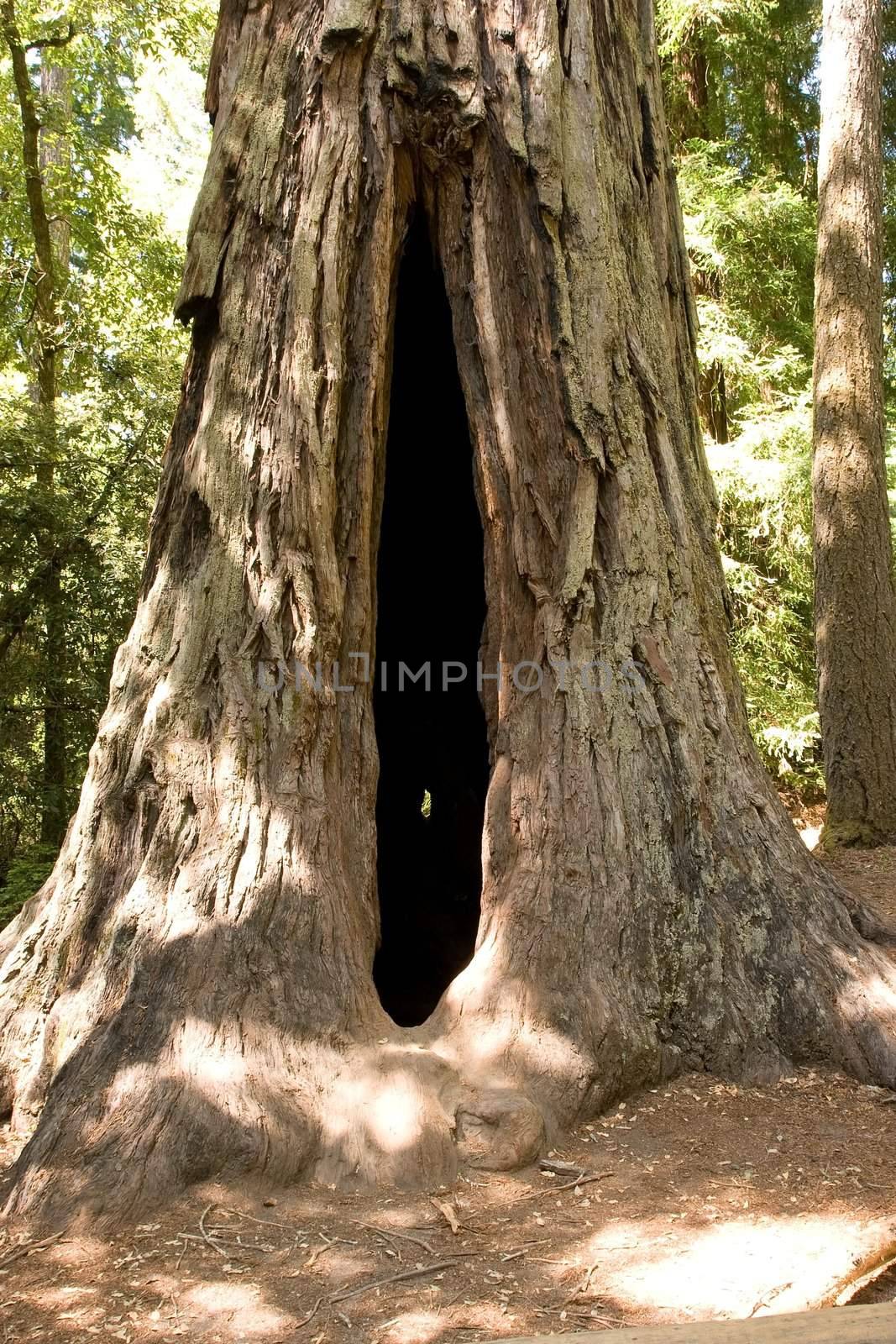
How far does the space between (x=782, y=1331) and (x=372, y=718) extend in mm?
2751

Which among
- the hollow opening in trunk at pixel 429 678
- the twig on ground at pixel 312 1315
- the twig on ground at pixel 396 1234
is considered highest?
the hollow opening in trunk at pixel 429 678

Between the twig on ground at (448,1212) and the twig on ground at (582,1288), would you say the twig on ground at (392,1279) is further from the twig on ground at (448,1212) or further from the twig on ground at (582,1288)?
the twig on ground at (582,1288)

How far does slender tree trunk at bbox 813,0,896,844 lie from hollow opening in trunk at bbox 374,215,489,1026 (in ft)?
8.51

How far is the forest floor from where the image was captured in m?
2.48

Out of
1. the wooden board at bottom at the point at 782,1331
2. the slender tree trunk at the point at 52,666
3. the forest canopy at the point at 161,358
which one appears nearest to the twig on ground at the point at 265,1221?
the wooden board at bottom at the point at 782,1331

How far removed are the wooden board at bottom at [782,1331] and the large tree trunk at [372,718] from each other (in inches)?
58.3

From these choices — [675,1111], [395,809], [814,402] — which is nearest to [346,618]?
[675,1111]

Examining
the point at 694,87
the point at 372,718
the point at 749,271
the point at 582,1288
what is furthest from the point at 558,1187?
the point at 694,87

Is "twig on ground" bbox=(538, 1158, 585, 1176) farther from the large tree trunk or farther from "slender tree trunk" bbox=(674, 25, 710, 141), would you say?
"slender tree trunk" bbox=(674, 25, 710, 141)

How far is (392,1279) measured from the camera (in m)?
2.64

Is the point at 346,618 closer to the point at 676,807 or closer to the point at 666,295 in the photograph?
the point at 676,807

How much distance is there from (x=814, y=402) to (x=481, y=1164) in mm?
6693

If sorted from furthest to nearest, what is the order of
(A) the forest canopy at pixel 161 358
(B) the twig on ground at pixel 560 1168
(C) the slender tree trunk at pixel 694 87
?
(C) the slender tree trunk at pixel 694 87 → (A) the forest canopy at pixel 161 358 → (B) the twig on ground at pixel 560 1168

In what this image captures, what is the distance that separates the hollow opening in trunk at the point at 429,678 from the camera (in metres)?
6.89
